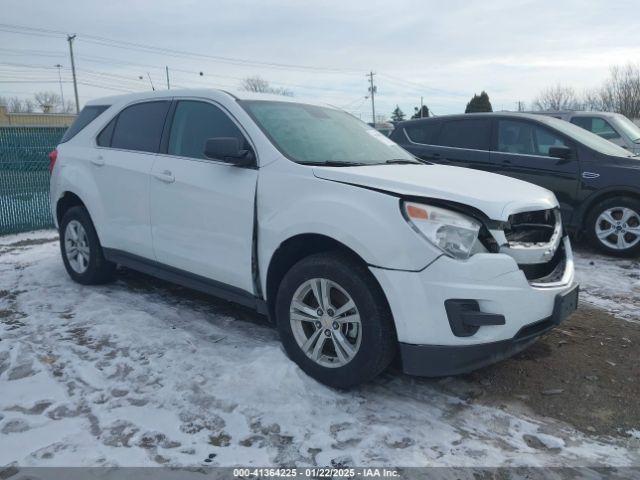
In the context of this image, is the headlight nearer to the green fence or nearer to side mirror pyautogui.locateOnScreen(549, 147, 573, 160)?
side mirror pyautogui.locateOnScreen(549, 147, 573, 160)

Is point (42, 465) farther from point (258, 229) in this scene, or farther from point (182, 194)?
point (182, 194)

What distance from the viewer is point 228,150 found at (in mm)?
3619

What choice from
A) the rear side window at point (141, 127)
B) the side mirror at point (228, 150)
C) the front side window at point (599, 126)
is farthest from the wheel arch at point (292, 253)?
the front side window at point (599, 126)

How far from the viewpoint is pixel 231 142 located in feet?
11.9

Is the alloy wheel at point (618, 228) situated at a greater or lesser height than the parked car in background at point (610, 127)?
lesser

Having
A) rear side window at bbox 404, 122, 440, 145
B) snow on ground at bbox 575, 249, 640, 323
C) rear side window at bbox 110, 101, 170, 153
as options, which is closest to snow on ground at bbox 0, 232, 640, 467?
rear side window at bbox 110, 101, 170, 153

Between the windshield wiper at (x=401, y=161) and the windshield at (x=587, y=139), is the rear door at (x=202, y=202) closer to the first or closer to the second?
the windshield wiper at (x=401, y=161)

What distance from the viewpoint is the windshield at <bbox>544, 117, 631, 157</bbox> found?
6.86 metres

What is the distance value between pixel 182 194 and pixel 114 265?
175 cm

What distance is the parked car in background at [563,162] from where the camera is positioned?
257 inches

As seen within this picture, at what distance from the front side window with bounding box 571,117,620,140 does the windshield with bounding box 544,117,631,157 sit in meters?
2.91

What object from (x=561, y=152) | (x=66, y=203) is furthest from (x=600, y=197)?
(x=66, y=203)

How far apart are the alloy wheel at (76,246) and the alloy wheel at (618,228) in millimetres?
5797

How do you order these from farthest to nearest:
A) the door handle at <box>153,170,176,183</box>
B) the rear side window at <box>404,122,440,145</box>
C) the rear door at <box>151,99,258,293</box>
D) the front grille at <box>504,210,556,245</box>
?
the rear side window at <box>404,122,440,145</box>
the door handle at <box>153,170,176,183</box>
the rear door at <box>151,99,258,293</box>
the front grille at <box>504,210,556,245</box>
